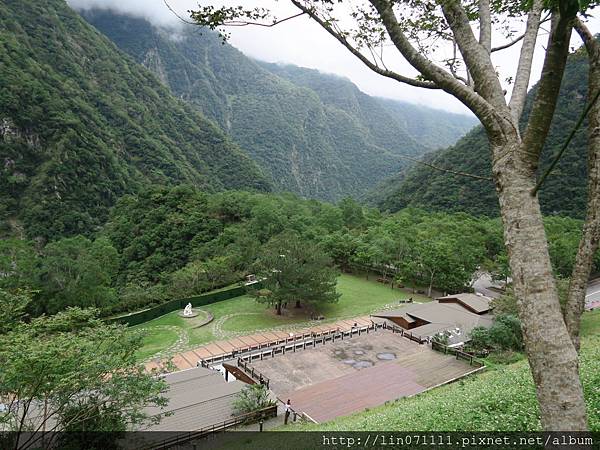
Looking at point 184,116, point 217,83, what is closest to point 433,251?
point 184,116

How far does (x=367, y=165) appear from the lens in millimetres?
132750

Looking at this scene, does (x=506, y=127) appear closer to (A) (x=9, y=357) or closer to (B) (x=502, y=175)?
(B) (x=502, y=175)

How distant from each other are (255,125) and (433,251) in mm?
121852

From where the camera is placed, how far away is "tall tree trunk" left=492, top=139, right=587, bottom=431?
6.75 feet

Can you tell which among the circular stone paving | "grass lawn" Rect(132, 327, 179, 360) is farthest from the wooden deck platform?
"grass lawn" Rect(132, 327, 179, 360)

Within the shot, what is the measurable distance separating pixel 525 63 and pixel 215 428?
36.4 ft

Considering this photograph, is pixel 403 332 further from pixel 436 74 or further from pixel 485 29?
pixel 436 74

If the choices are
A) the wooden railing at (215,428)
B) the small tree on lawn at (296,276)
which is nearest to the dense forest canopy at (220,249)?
the small tree on lawn at (296,276)

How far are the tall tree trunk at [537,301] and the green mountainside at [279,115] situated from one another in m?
110

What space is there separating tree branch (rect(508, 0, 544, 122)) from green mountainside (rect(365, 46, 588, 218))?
123 ft

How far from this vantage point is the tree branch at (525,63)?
111 inches

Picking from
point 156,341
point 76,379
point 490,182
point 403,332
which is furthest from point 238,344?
point 490,182

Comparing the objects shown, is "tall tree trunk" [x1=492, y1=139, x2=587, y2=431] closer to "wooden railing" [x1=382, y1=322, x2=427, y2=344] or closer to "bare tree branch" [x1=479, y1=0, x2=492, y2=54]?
"bare tree branch" [x1=479, y1=0, x2=492, y2=54]

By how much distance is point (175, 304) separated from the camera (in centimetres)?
2508
